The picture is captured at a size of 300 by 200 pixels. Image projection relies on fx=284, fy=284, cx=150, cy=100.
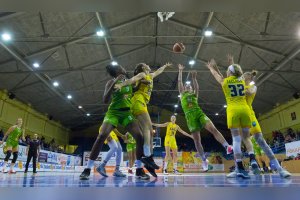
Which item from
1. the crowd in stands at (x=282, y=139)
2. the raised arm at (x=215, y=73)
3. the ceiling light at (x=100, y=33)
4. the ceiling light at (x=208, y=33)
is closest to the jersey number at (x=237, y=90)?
the raised arm at (x=215, y=73)

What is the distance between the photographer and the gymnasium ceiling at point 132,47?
1423 centimetres

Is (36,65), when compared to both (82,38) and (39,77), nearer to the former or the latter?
(39,77)

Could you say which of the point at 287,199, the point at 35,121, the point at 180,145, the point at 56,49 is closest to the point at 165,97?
the point at 180,145

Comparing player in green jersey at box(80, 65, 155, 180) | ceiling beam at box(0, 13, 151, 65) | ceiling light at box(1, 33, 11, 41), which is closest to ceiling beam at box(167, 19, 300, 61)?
ceiling beam at box(0, 13, 151, 65)

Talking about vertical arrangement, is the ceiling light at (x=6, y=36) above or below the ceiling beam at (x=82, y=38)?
below

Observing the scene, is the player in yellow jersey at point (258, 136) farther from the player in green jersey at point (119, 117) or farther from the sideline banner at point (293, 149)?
the sideline banner at point (293, 149)

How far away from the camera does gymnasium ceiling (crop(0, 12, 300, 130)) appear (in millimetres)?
14227

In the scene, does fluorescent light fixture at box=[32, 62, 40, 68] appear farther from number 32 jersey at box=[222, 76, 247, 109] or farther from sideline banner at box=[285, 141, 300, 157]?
sideline banner at box=[285, 141, 300, 157]

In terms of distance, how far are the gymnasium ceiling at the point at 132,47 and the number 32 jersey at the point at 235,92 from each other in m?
9.83

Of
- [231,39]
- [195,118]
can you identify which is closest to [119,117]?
[195,118]

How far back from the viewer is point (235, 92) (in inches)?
188

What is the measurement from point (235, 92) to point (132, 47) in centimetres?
1468

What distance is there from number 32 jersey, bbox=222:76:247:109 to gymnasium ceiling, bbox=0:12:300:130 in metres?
9.83

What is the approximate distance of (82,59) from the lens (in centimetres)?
1861
